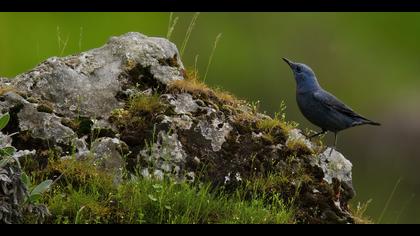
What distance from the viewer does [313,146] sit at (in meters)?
12.5

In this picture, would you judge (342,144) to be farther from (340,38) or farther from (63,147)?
(63,147)

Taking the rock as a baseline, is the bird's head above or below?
above

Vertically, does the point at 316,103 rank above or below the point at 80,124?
above

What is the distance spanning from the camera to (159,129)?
12.1 metres

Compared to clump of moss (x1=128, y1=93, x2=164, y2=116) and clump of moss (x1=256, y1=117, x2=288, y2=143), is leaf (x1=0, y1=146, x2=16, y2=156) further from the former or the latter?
clump of moss (x1=256, y1=117, x2=288, y2=143)

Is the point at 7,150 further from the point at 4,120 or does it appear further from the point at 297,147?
the point at 297,147

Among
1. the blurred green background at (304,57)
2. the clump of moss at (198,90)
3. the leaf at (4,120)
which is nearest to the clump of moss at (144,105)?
the clump of moss at (198,90)

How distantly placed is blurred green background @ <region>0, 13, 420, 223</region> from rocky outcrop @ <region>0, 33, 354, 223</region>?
8632mm

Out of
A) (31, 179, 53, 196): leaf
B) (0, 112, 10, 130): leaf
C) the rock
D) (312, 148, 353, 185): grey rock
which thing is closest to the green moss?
the rock

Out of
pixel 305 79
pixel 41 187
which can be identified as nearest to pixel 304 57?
pixel 305 79

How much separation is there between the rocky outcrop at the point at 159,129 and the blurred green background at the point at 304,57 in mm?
8632

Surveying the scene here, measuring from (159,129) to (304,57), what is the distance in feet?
54.7

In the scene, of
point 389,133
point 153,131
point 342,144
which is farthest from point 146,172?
point 389,133

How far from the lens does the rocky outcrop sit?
11789mm
